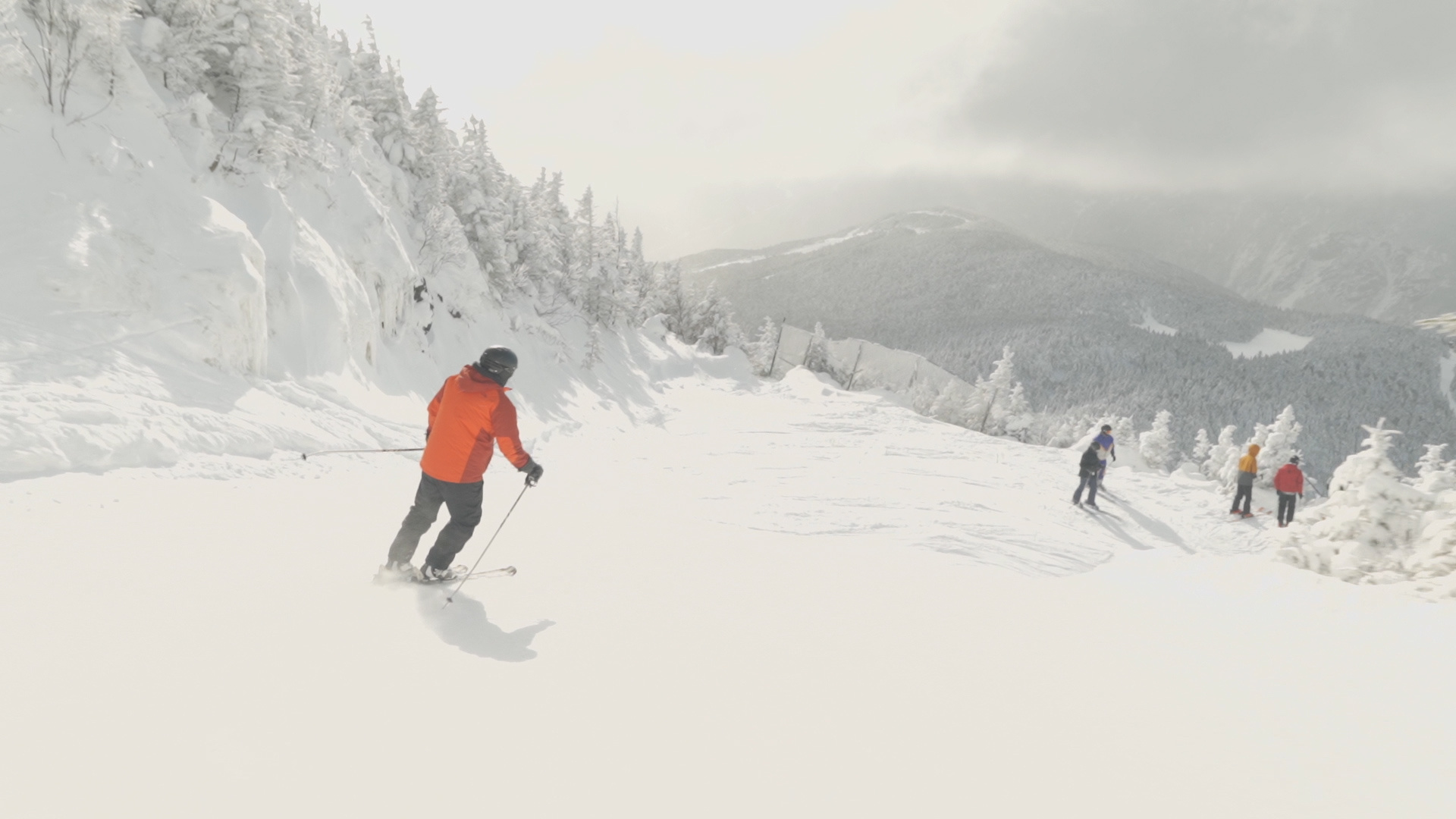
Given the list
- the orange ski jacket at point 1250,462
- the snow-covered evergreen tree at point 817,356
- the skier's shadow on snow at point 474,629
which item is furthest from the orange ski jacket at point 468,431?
the snow-covered evergreen tree at point 817,356

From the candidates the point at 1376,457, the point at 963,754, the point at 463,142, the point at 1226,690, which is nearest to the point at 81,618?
the point at 963,754

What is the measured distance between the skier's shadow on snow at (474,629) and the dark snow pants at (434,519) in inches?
12.6

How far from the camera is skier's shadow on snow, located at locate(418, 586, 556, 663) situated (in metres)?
3.87

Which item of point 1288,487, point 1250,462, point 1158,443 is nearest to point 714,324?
point 1158,443

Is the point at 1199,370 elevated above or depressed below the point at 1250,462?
above

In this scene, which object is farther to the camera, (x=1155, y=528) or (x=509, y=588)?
(x=1155, y=528)

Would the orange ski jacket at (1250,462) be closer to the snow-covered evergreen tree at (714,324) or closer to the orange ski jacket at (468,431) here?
the orange ski jacket at (468,431)

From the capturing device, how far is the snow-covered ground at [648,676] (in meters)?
2.65

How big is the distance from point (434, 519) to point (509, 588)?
796 millimetres

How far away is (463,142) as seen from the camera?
39250 mm

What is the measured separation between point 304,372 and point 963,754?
14.0 metres

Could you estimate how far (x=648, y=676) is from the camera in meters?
3.75

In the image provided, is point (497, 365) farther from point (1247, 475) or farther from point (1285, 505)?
point (1285, 505)

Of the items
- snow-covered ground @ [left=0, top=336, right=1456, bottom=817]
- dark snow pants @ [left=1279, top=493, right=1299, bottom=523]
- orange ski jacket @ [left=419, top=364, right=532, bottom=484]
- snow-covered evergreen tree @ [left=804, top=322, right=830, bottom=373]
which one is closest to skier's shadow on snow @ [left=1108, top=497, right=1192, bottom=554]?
dark snow pants @ [left=1279, top=493, right=1299, bottom=523]
